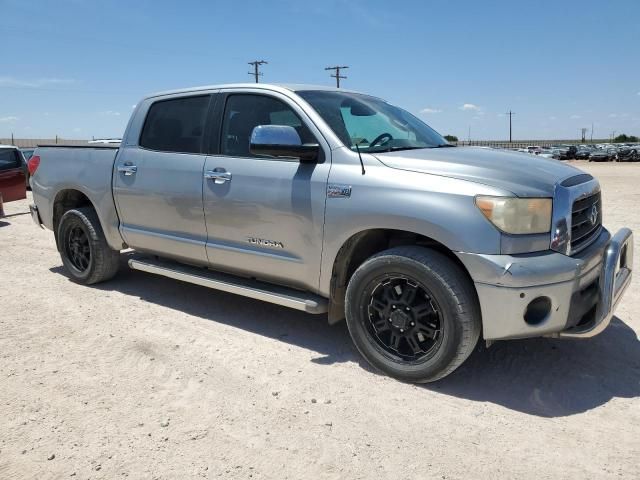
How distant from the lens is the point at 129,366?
3709 millimetres

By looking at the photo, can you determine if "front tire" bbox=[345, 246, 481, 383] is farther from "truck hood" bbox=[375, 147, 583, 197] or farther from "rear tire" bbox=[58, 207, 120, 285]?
"rear tire" bbox=[58, 207, 120, 285]

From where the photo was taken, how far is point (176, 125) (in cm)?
473

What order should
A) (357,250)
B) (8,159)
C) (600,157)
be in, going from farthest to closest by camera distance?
(600,157)
(8,159)
(357,250)

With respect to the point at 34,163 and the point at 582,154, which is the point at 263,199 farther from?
the point at 582,154

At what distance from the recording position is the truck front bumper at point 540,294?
2959 mm

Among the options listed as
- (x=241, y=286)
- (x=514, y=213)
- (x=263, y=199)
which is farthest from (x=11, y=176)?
(x=514, y=213)

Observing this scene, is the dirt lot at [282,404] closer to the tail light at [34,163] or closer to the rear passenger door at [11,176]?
the tail light at [34,163]

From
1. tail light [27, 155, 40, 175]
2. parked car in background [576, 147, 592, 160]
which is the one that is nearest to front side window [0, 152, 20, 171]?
tail light [27, 155, 40, 175]

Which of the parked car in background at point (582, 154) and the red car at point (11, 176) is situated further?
the parked car in background at point (582, 154)

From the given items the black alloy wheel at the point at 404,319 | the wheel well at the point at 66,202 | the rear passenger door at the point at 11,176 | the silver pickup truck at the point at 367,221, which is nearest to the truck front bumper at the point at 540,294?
the silver pickup truck at the point at 367,221

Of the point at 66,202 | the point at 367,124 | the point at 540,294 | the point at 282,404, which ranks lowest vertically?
the point at 282,404

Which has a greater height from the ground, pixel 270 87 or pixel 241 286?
pixel 270 87

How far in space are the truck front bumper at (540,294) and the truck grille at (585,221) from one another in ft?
0.32

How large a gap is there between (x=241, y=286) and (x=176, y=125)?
1612mm
